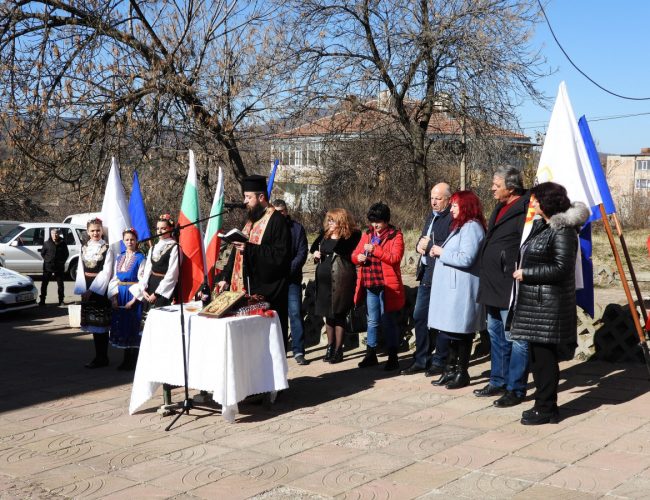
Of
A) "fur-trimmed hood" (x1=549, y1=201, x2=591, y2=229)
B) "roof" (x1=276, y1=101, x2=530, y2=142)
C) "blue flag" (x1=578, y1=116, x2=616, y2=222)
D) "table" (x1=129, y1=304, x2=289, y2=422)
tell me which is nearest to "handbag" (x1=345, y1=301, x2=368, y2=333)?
"table" (x1=129, y1=304, x2=289, y2=422)

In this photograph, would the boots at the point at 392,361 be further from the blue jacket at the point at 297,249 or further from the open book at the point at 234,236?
the open book at the point at 234,236

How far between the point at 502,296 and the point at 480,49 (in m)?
13.2

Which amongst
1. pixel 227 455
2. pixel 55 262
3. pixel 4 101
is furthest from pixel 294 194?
pixel 227 455

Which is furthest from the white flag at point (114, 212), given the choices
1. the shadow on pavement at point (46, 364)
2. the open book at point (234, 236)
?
the open book at point (234, 236)

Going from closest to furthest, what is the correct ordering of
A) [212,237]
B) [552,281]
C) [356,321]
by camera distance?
1. [552,281]
2. [212,237]
3. [356,321]

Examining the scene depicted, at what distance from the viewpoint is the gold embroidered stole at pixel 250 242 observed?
759 cm

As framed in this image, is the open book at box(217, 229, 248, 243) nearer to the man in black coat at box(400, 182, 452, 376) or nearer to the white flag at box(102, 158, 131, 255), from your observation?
the man in black coat at box(400, 182, 452, 376)

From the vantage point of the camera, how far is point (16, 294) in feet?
48.2

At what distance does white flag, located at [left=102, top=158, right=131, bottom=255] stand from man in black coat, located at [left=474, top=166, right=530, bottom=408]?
14.1 feet

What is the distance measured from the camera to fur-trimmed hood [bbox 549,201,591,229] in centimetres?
626

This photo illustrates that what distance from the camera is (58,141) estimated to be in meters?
Result: 14.4

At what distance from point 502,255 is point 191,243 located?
2.93 m

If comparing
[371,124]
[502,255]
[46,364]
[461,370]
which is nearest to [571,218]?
[502,255]

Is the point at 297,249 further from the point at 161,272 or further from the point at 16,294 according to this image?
the point at 16,294
